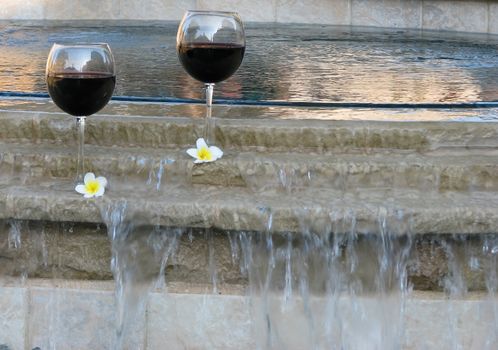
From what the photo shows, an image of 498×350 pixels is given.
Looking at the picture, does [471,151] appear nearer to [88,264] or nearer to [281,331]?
[281,331]

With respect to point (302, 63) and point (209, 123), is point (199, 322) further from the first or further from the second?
point (302, 63)

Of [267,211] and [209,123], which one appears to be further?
[209,123]

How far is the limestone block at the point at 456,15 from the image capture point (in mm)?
6734

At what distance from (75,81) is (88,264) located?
0.43 metres

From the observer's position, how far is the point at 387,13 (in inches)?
273

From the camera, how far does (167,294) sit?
212 centimetres

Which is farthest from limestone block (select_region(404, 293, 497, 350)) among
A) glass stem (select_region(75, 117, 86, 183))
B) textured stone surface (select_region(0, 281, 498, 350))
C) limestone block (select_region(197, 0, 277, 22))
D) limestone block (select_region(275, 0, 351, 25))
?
limestone block (select_region(197, 0, 277, 22))

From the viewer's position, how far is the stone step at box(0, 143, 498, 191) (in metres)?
2.19

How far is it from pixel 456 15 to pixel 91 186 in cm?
519

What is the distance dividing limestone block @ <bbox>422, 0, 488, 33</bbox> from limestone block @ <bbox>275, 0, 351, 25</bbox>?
0.60 meters

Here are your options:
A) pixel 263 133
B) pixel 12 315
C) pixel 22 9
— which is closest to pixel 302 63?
pixel 263 133

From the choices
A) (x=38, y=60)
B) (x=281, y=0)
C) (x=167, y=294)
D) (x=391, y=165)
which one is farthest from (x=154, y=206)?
(x=281, y=0)

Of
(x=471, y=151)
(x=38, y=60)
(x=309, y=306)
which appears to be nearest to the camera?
(x=309, y=306)

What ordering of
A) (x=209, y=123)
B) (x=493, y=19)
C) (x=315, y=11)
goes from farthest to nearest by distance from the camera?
(x=315, y=11)
(x=493, y=19)
(x=209, y=123)
